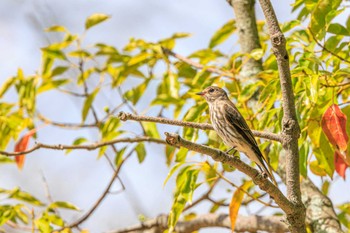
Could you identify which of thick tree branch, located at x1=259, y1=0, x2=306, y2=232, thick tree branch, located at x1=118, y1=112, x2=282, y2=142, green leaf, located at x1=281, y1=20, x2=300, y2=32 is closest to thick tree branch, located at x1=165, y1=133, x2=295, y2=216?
thick tree branch, located at x1=259, y1=0, x2=306, y2=232

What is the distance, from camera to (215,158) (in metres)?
2.87

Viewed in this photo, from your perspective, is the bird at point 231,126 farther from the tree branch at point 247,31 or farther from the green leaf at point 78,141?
the green leaf at point 78,141

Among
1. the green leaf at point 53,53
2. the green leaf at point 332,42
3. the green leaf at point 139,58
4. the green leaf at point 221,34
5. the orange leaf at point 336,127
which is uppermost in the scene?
the green leaf at point 221,34

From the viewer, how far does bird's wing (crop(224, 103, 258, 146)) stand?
4129 mm

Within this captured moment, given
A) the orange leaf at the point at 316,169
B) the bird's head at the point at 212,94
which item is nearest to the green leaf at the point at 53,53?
the bird's head at the point at 212,94

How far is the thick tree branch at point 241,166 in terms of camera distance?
2.69m

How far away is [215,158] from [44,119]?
265cm

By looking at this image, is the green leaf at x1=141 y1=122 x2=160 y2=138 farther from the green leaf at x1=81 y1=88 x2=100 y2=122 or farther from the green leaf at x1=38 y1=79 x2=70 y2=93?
the green leaf at x1=38 y1=79 x2=70 y2=93

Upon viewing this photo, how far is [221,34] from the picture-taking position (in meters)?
→ 5.36

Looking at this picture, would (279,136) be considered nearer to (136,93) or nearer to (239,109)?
(239,109)

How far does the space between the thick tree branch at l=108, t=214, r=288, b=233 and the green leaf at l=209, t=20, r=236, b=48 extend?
4.70 ft

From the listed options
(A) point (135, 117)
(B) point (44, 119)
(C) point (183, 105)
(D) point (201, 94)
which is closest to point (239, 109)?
(D) point (201, 94)

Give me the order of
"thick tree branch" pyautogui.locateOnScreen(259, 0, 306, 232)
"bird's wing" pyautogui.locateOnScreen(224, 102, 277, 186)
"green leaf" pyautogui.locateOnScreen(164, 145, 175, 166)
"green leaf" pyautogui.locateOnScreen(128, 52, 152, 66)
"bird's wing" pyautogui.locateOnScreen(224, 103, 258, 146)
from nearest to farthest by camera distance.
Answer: "thick tree branch" pyautogui.locateOnScreen(259, 0, 306, 232) < "bird's wing" pyautogui.locateOnScreen(224, 102, 277, 186) < "bird's wing" pyautogui.locateOnScreen(224, 103, 258, 146) < "green leaf" pyautogui.locateOnScreen(164, 145, 175, 166) < "green leaf" pyautogui.locateOnScreen(128, 52, 152, 66)

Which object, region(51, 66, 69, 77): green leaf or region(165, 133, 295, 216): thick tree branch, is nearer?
region(165, 133, 295, 216): thick tree branch
